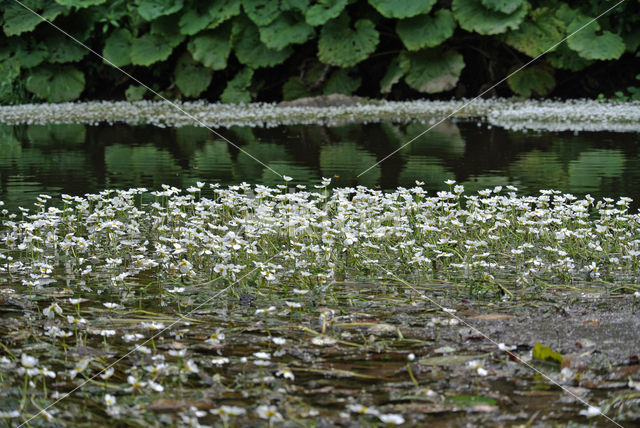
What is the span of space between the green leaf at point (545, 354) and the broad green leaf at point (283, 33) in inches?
424

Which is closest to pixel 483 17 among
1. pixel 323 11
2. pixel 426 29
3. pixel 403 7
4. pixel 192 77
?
pixel 426 29

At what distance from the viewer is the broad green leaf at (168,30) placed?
13.8 meters

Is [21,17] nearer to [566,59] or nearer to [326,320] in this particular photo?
[566,59]

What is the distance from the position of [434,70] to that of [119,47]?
540 cm

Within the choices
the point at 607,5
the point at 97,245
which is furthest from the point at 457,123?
the point at 97,245

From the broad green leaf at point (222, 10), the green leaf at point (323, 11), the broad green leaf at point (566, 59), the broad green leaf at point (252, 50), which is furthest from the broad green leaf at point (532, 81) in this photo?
the broad green leaf at point (222, 10)

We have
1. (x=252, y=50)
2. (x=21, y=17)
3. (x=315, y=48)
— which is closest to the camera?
(x=252, y=50)

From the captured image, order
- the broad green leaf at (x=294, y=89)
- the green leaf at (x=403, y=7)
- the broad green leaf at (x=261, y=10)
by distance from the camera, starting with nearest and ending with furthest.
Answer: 1. the green leaf at (x=403, y=7)
2. the broad green leaf at (x=261, y=10)
3. the broad green leaf at (x=294, y=89)

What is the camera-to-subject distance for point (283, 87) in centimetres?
1348

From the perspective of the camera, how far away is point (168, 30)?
1397 centimetres

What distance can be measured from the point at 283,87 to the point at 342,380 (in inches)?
454

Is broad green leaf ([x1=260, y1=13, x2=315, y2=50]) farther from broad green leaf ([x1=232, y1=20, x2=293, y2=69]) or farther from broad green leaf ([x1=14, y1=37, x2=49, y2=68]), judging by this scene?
broad green leaf ([x1=14, y1=37, x2=49, y2=68])

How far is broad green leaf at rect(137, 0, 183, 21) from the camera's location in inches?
529

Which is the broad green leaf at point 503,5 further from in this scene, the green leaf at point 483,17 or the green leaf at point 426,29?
the green leaf at point 426,29
